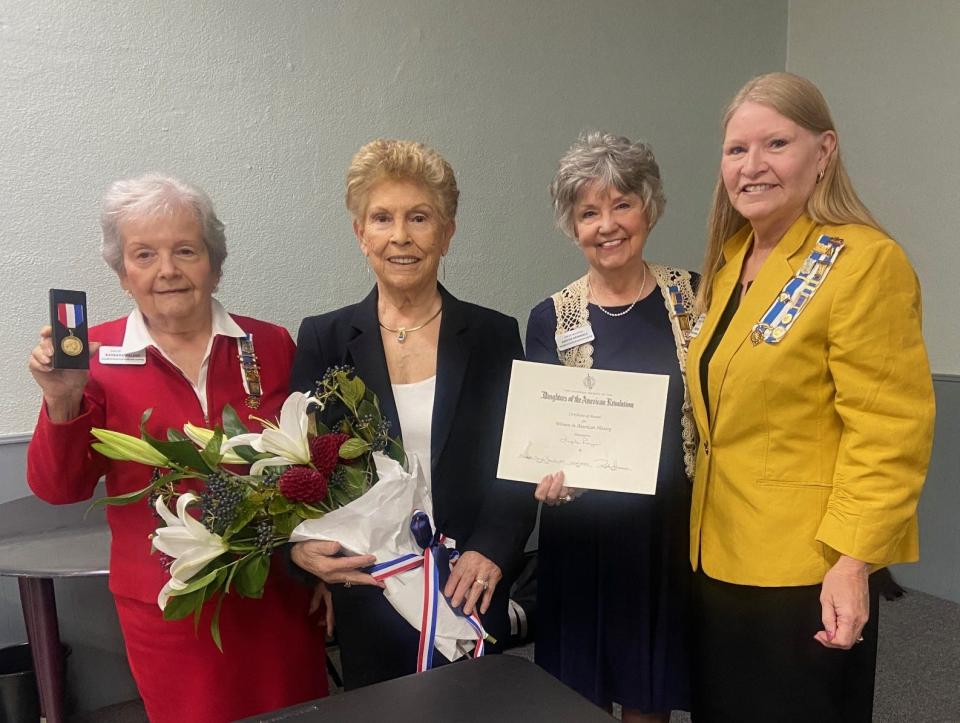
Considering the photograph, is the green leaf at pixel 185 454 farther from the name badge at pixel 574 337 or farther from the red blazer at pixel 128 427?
the name badge at pixel 574 337

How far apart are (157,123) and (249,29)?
52 centimetres

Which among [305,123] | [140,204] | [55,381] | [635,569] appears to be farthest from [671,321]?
[305,123]

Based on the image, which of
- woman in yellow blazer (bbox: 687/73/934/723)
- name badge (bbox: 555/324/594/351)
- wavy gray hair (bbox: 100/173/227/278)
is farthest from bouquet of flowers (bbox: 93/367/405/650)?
woman in yellow blazer (bbox: 687/73/934/723)

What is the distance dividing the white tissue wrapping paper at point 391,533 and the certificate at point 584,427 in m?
0.23

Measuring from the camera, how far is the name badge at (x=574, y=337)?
1635mm

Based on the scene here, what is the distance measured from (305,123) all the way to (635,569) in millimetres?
2166

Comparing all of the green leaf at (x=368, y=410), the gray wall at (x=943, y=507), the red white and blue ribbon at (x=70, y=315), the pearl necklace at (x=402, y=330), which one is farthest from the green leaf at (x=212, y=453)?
the gray wall at (x=943, y=507)

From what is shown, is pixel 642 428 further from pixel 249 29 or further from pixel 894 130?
pixel 894 130

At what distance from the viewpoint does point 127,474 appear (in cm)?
149

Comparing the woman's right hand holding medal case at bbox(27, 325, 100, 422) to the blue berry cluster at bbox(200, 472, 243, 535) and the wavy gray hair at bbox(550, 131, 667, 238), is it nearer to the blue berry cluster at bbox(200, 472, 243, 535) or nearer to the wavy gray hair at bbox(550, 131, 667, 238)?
the blue berry cluster at bbox(200, 472, 243, 535)

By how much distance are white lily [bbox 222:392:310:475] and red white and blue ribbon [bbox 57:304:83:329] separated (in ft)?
1.25

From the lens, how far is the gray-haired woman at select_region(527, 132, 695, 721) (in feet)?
5.22

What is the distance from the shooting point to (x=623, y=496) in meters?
1.65

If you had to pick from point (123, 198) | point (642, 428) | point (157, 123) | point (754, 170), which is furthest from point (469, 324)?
point (157, 123)
